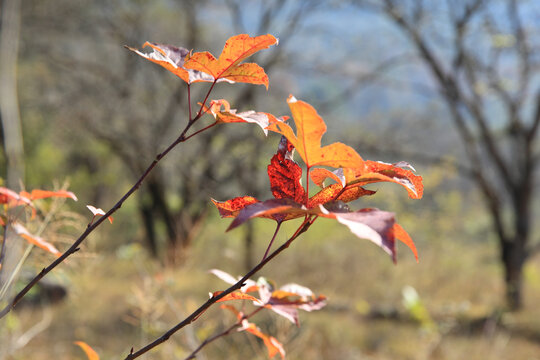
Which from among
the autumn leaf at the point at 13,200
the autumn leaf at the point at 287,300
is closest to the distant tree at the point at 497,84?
the autumn leaf at the point at 287,300

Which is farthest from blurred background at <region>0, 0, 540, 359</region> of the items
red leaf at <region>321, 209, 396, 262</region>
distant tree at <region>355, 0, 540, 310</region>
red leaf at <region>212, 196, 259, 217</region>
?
red leaf at <region>321, 209, 396, 262</region>

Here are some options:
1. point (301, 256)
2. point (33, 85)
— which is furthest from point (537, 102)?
point (33, 85)

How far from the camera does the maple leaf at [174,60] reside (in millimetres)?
350

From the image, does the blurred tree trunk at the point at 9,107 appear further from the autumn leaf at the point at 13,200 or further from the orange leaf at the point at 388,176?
the orange leaf at the point at 388,176

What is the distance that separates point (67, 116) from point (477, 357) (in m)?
3.54

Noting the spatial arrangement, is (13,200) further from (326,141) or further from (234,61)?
(326,141)

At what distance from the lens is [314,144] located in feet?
1.05

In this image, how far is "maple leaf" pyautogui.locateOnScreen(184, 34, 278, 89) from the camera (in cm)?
34

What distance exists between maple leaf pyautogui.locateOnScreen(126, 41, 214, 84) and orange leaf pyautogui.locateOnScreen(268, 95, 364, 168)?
94mm

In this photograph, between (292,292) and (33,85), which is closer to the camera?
(292,292)

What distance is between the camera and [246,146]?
372 centimetres

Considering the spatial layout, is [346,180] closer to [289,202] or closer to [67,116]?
[289,202]

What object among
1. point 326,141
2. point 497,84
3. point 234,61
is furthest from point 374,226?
point 497,84

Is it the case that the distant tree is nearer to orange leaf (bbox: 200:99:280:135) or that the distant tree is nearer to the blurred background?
the blurred background
